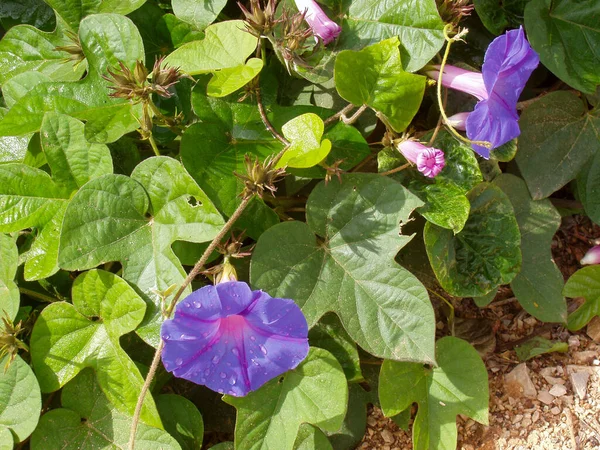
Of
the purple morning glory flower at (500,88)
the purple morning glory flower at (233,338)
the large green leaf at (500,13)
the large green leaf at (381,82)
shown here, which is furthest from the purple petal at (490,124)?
the purple morning glory flower at (233,338)

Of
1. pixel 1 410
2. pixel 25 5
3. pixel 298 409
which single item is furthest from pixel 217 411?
pixel 25 5

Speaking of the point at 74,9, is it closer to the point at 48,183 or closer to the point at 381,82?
the point at 48,183

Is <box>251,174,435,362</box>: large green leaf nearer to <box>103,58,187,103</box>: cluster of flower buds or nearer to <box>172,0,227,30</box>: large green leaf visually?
<box>103,58,187,103</box>: cluster of flower buds

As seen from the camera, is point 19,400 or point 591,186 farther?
point 591,186

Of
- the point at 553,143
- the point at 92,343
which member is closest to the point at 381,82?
the point at 553,143

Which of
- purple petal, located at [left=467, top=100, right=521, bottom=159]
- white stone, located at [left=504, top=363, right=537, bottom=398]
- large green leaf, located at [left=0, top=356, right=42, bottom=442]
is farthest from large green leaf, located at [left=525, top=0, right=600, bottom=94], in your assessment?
large green leaf, located at [left=0, top=356, right=42, bottom=442]

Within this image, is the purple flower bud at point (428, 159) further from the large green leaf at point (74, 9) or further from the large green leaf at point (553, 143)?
the large green leaf at point (74, 9)
